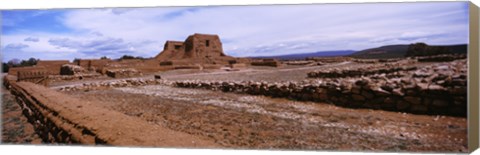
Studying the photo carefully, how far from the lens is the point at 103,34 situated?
678 centimetres

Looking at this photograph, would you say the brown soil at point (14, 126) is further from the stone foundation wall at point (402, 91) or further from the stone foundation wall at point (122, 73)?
the stone foundation wall at point (402, 91)

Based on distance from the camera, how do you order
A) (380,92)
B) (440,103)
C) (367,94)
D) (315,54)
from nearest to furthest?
(440,103), (380,92), (367,94), (315,54)

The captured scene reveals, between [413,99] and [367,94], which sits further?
[367,94]

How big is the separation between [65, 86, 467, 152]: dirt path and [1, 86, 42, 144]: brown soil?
1224mm

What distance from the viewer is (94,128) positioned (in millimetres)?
5523

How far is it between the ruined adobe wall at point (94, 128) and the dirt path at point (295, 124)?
306 millimetres

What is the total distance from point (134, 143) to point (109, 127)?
1.28 feet

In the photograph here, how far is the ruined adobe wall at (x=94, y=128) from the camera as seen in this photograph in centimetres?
543

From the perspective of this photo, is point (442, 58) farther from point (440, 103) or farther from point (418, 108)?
point (418, 108)

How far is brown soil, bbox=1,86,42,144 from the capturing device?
257 inches

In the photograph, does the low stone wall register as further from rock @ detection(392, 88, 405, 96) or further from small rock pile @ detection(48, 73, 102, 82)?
rock @ detection(392, 88, 405, 96)

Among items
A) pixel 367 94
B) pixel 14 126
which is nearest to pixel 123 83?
pixel 14 126

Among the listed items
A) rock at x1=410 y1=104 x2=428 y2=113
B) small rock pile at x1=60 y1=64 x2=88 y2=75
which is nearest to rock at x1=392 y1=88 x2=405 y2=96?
rock at x1=410 y1=104 x2=428 y2=113

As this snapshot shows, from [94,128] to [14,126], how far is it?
2150mm
